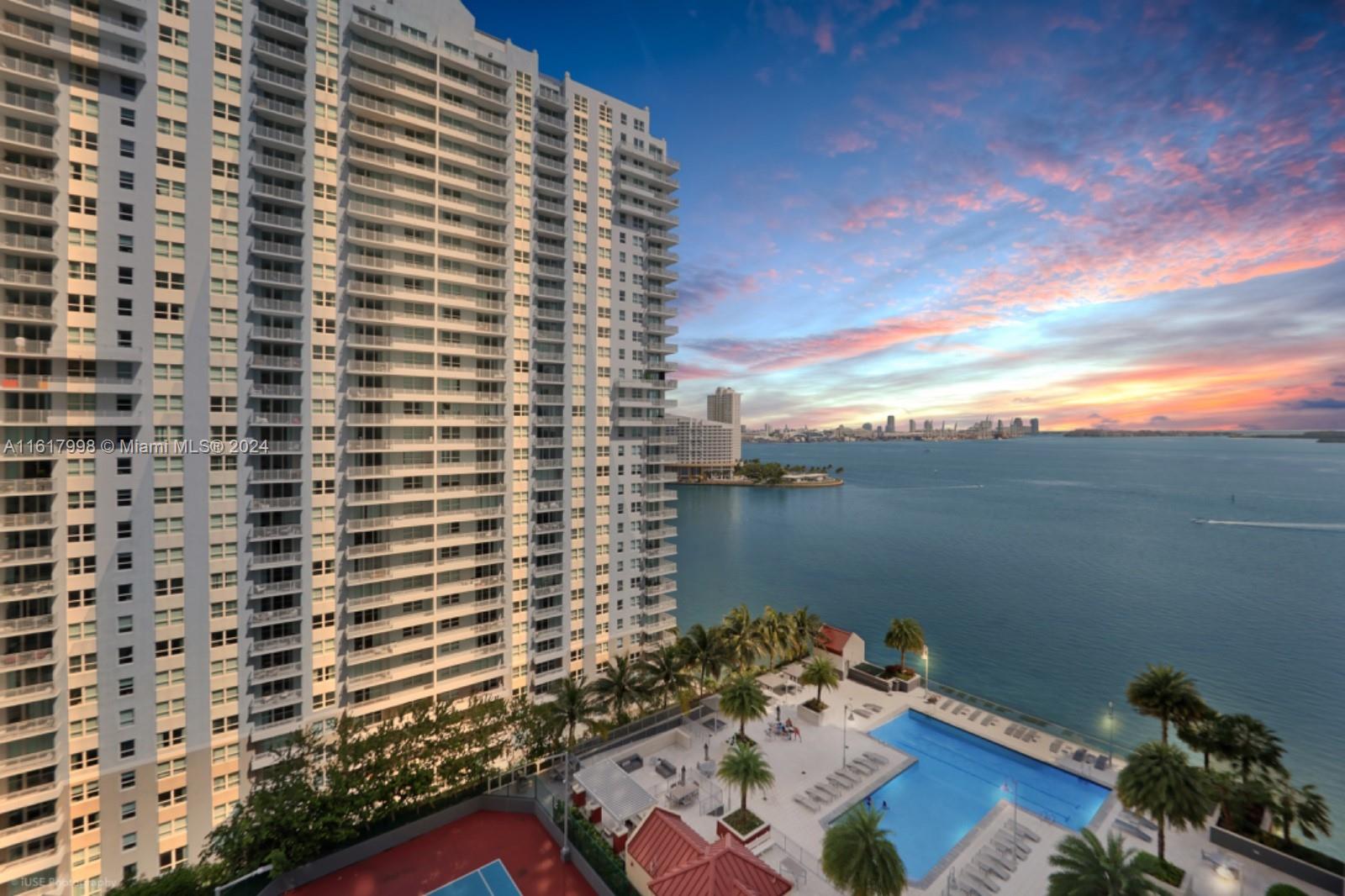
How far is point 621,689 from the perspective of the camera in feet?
151

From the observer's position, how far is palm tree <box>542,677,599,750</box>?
1674 inches

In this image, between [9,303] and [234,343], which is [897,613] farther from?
[9,303]

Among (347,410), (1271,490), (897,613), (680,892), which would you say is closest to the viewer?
(680,892)

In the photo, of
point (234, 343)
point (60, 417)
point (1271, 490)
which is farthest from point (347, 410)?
point (1271, 490)

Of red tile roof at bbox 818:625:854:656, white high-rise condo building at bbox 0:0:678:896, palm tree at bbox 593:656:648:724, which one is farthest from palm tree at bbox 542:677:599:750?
red tile roof at bbox 818:625:854:656

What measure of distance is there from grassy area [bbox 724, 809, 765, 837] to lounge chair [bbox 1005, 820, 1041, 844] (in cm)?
1585

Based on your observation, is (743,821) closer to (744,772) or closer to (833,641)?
(744,772)

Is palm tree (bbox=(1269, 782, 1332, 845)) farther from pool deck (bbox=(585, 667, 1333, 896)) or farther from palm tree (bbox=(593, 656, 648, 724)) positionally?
palm tree (bbox=(593, 656, 648, 724))

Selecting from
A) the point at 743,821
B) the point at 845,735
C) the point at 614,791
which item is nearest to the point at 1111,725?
the point at 845,735

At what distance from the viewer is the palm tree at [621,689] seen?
4572 centimetres

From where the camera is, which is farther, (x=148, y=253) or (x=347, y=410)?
(x=347, y=410)

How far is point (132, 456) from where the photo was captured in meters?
35.9

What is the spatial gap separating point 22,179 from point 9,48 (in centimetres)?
849

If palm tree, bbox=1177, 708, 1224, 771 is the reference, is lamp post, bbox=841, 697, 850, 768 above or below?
below
